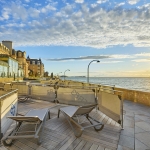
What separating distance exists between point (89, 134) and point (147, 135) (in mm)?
1718

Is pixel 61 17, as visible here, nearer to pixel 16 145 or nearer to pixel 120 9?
pixel 120 9

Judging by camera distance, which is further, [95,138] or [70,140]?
[95,138]

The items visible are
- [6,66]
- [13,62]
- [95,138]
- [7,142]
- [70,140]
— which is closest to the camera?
[7,142]

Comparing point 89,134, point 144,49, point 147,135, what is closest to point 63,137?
point 89,134

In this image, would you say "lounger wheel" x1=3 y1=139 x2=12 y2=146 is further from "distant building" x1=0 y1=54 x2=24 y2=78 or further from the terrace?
"distant building" x1=0 y1=54 x2=24 y2=78

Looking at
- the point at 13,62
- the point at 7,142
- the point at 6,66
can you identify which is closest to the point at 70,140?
the point at 7,142

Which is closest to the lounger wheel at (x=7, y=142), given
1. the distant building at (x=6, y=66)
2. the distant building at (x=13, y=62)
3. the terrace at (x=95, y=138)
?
the terrace at (x=95, y=138)

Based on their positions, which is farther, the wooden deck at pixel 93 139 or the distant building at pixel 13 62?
the distant building at pixel 13 62

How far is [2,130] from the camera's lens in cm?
359

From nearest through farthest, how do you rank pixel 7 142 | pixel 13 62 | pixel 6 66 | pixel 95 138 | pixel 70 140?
pixel 7 142 → pixel 70 140 → pixel 95 138 → pixel 6 66 → pixel 13 62

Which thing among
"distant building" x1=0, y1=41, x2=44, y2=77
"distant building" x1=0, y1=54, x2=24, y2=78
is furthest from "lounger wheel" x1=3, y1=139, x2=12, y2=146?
"distant building" x1=0, y1=54, x2=24, y2=78

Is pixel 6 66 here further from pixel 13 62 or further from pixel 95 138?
pixel 95 138

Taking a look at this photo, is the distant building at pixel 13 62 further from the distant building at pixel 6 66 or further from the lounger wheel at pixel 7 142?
the lounger wheel at pixel 7 142

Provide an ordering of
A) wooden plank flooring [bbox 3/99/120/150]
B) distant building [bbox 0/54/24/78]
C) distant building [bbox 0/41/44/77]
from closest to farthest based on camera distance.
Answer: wooden plank flooring [bbox 3/99/120/150] < distant building [bbox 0/54/24/78] < distant building [bbox 0/41/44/77]
